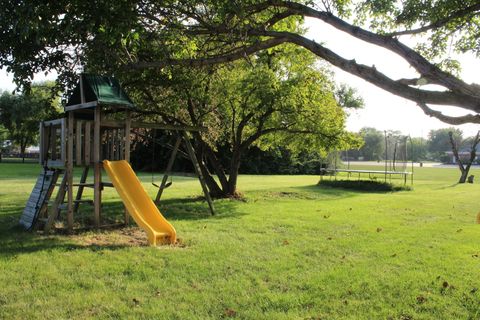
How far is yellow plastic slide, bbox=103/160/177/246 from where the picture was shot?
7.89 meters

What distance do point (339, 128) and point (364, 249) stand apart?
10206 millimetres

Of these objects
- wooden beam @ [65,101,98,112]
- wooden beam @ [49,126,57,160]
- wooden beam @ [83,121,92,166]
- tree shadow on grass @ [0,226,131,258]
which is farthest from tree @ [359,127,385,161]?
tree shadow on grass @ [0,226,131,258]

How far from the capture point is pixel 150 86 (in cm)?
1329

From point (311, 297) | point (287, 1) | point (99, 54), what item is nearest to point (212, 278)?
point (311, 297)

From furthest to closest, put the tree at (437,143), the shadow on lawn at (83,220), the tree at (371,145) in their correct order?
the tree at (437,143) → the tree at (371,145) → the shadow on lawn at (83,220)

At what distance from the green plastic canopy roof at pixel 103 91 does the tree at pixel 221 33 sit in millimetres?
521

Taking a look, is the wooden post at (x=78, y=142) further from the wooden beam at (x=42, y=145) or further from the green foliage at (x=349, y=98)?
the green foliage at (x=349, y=98)

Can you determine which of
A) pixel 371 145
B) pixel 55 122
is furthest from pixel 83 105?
pixel 371 145

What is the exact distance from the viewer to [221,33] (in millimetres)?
7871

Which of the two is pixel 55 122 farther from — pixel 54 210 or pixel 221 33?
pixel 221 33

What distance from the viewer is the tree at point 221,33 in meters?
4.54

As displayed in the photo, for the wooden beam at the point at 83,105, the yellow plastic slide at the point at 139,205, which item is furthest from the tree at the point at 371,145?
the wooden beam at the point at 83,105

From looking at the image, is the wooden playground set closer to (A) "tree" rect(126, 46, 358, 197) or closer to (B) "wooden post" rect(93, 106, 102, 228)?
(B) "wooden post" rect(93, 106, 102, 228)

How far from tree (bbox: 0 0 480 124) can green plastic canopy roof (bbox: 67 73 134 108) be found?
0.52m
